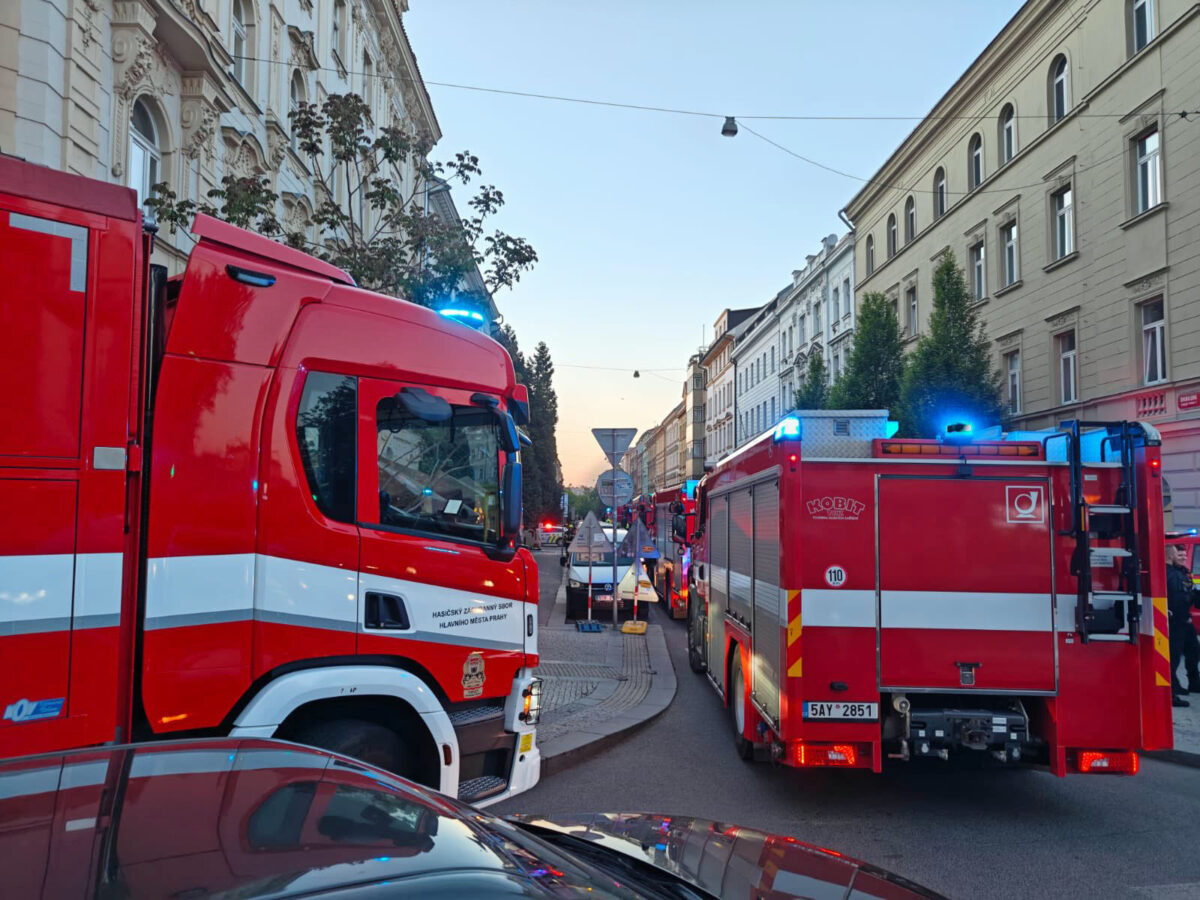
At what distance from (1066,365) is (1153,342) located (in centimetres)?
364

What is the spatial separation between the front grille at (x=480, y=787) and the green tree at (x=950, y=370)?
70.1 ft

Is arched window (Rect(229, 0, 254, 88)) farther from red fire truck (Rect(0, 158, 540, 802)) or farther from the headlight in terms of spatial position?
the headlight

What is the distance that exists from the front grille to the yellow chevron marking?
6.74 ft

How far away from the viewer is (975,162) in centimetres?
2819

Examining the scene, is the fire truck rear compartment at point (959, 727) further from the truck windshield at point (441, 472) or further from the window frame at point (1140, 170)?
the window frame at point (1140, 170)

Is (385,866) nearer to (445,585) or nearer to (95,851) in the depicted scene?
(95,851)

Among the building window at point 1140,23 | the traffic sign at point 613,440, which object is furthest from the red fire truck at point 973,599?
the building window at point 1140,23

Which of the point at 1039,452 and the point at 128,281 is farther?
the point at 1039,452

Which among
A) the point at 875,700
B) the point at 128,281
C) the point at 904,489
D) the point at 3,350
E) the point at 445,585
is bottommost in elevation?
the point at 875,700

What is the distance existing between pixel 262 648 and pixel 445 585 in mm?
1026

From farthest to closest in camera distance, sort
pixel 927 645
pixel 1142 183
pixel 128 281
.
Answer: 1. pixel 1142 183
2. pixel 927 645
3. pixel 128 281

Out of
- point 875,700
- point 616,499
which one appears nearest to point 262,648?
point 875,700

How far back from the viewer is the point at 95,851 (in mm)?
1610

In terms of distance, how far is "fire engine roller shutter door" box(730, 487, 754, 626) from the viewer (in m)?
7.27
